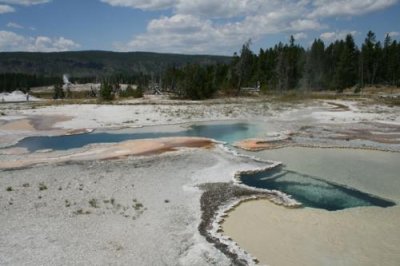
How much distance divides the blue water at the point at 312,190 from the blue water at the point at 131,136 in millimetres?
10295

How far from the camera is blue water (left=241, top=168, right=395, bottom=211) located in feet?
56.9

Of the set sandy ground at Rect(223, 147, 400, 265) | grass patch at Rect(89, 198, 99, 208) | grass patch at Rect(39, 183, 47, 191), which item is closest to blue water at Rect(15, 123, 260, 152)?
grass patch at Rect(39, 183, 47, 191)

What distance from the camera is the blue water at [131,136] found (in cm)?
3017

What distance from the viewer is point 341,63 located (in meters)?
87.9

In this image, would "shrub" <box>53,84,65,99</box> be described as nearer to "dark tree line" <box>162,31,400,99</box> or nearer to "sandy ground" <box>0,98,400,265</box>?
"dark tree line" <box>162,31,400,99</box>

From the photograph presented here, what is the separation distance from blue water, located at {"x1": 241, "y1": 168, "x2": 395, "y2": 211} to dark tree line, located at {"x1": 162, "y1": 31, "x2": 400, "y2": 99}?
57231mm

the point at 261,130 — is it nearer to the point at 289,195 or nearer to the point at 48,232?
the point at 289,195

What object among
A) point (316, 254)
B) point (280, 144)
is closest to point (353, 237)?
point (316, 254)

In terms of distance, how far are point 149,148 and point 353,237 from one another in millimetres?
16360

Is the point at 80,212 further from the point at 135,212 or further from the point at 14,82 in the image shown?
the point at 14,82

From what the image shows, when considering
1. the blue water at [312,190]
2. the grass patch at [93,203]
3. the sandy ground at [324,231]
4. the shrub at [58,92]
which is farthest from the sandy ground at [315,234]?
the shrub at [58,92]

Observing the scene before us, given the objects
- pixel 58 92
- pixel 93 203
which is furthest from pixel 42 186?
pixel 58 92

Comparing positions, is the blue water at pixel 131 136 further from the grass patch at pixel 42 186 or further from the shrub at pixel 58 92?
the shrub at pixel 58 92

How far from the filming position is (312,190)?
1920 centimetres
